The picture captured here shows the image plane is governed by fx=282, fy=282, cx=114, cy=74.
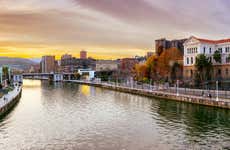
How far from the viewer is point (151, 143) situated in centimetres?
2400

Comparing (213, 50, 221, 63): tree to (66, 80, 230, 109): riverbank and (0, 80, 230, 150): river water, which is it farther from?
(0, 80, 230, 150): river water

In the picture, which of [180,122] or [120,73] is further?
[120,73]

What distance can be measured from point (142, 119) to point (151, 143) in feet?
39.6

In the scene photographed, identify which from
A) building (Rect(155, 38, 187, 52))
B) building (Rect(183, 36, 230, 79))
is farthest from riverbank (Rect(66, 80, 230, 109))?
building (Rect(155, 38, 187, 52))

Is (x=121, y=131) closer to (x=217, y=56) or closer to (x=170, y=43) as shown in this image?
(x=217, y=56)

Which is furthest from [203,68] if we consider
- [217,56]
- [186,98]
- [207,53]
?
[186,98]

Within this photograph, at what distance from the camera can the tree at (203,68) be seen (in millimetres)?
67562

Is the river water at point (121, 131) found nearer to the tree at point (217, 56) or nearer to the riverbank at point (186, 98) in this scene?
the riverbank at point (186, 98)

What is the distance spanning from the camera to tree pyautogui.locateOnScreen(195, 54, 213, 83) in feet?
222

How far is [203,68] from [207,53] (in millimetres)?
5587

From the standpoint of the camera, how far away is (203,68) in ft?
227

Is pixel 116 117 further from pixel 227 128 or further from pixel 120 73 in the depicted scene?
pixel 120 73

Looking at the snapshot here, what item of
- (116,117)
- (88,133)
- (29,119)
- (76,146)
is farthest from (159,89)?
(76,146)

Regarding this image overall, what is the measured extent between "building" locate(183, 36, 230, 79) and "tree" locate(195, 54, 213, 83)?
2212 mm
